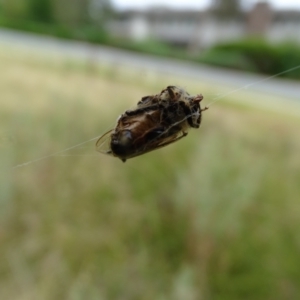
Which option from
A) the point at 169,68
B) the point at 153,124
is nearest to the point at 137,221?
the point at 153,124

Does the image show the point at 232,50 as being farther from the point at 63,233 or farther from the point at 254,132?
the point at 63,233

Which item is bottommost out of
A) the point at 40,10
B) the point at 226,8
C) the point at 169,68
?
the point at 169,68

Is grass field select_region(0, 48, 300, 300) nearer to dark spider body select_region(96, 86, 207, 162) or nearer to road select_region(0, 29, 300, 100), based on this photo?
dark spider body select_region(96, 86, 207, 162)

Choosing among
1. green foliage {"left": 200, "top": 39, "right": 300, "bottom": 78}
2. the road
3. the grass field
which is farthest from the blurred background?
green foliage {"left": 200, "top": 39, "right": 300, "bottom": 78}

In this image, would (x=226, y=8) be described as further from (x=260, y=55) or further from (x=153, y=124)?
(x=153, y=124)

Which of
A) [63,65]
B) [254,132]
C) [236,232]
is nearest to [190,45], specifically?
[63,65]

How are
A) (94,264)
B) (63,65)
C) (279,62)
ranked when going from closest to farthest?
1. (94,264)
2. (63,65)
3. (279,62)
